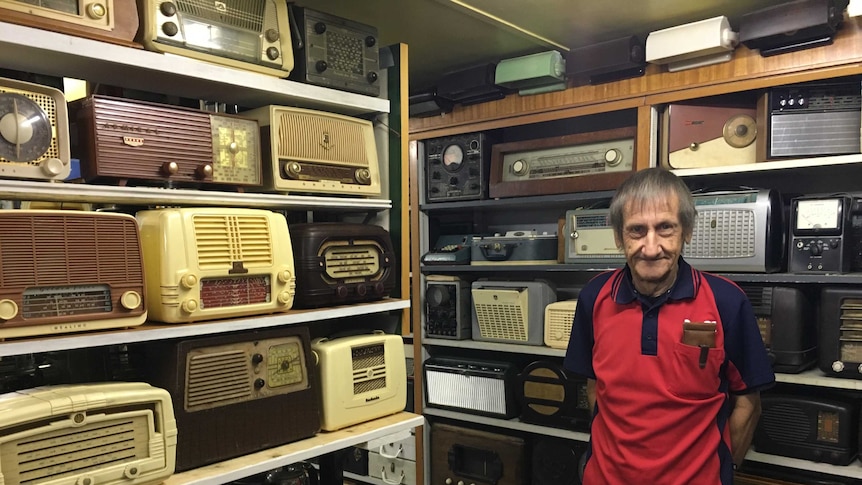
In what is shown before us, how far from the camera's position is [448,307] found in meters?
3.16

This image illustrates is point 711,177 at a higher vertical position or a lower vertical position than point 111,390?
higher

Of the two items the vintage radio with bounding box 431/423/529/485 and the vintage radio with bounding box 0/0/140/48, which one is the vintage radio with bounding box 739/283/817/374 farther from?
the vintage radio with bounding box 0/0/140/48

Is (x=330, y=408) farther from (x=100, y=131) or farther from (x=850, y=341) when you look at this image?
(x=850, y=341)

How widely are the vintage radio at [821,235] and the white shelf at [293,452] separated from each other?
1.54m

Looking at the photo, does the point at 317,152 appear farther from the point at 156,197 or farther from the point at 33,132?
the point at 33,132

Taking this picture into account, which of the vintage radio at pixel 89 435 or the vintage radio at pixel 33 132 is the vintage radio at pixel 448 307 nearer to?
the vintage radio at pixel 89 435

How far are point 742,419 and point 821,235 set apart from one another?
0.93 metres

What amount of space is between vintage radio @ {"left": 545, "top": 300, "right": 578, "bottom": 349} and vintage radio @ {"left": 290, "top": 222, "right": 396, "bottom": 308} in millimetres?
1020

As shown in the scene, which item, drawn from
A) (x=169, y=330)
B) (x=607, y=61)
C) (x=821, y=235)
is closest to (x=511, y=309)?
(x=607, y=61)

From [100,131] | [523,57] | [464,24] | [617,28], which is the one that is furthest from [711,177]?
[100,131]

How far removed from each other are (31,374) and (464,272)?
2.10 m

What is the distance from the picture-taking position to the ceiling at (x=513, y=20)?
2.27 metres

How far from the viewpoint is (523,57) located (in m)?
2.74

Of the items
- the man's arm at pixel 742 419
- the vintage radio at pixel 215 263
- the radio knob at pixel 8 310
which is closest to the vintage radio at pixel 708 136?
the man's arm at pixel 742 419
